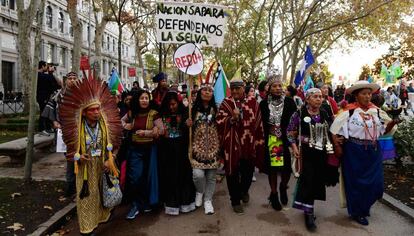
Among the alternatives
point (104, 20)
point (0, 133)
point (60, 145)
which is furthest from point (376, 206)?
point (104, 20)

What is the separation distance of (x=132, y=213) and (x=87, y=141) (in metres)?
1.47

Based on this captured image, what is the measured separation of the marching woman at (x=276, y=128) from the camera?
19.1 ft

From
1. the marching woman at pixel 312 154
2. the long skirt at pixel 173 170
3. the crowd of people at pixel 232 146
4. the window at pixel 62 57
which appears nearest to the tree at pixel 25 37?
the crowd of people at pixel 232 146

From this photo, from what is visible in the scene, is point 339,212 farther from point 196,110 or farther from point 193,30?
point 193,30

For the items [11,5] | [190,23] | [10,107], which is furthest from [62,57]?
[190,23]

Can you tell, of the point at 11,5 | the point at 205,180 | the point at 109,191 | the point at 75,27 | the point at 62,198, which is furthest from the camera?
the point at 11,5

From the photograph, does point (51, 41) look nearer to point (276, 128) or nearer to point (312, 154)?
point (276, 128)

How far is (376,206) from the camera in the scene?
20.8 ft

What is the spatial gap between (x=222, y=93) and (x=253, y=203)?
82.9 inches

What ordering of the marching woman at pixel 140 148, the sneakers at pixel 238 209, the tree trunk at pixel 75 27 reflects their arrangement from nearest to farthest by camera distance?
the marching woman at pixel 140 148
the sneakers at pixel 238 209
the tree trunk at pixel 75 27

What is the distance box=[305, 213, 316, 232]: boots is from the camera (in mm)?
5219

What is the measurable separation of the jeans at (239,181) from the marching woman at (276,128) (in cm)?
32

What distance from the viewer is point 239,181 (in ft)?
20.6

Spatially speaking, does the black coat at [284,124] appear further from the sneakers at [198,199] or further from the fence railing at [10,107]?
the fence railing at [10,107]
